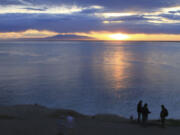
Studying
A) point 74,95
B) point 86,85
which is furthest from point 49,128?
point 86,85

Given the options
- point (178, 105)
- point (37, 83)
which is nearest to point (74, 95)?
point (37, 83)

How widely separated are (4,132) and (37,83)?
24.8 metres

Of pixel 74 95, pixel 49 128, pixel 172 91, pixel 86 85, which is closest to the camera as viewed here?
pixel 49 128

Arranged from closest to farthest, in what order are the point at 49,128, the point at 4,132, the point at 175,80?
the point at 4,132
the point at 49,128
the point at 175,80

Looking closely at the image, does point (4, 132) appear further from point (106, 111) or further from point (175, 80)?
point (175, 80)

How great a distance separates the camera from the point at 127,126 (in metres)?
13.7

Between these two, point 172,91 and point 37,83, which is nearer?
point 172,91

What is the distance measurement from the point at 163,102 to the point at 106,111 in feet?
26.7

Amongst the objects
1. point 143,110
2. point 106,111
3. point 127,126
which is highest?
point 143,110

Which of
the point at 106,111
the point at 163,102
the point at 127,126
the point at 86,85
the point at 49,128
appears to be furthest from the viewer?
the point at 86,85

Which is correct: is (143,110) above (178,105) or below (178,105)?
above

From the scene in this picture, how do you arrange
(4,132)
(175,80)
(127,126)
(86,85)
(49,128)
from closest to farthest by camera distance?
(4,132) → (49,128) → (127,126) → (86,85) → (175,80)

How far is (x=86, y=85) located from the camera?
1407 inches

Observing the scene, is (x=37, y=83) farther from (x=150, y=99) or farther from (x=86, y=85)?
(x=150, y=99)
